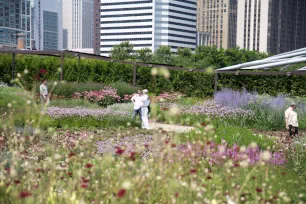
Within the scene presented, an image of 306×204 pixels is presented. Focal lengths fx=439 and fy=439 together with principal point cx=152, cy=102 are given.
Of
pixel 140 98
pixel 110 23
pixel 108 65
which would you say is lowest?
pixel 140 98

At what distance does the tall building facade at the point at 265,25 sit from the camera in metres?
154

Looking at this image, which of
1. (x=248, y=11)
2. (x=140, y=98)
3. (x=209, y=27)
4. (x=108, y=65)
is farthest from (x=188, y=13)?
(x=140, y=98)

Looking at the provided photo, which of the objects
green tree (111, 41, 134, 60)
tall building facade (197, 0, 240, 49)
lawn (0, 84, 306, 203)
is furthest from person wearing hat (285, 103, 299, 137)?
tall building facade (197, 0, 240, 49)

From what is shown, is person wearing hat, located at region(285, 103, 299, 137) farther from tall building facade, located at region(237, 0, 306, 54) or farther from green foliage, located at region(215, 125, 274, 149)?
tall building facade, located at region(237, 0, 306, 54)

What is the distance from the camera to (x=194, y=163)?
6293 mm

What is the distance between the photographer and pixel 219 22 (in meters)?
189

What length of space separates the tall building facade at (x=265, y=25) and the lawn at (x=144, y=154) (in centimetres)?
14099

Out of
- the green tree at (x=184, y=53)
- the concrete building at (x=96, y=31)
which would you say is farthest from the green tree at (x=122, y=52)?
the concrete building at (x=96, y=31)

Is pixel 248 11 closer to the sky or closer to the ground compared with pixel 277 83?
closer to the sky

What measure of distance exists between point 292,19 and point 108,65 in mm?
155893

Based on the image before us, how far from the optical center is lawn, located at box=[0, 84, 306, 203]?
11.4 feet

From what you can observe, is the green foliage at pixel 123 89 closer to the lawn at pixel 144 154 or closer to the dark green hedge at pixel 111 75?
the lawn at pixel 144 154

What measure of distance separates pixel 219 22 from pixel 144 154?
18656 centimetres

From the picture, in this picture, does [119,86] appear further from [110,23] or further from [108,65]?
[110,23]
